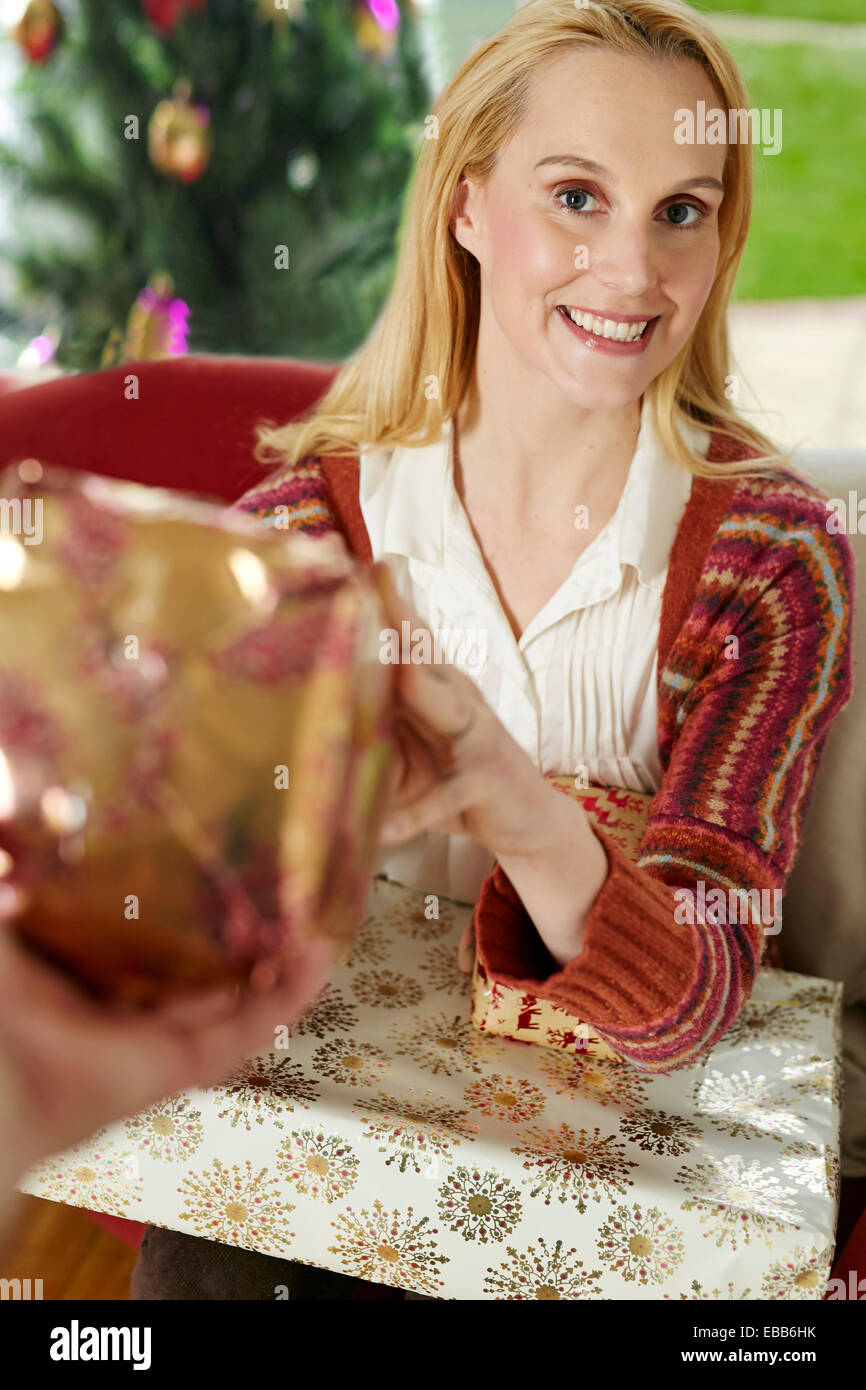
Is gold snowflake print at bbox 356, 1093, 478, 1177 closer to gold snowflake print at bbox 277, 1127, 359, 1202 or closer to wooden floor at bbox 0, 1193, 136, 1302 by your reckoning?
gold snowflake print at bbox 277, 1127, 359, 1202

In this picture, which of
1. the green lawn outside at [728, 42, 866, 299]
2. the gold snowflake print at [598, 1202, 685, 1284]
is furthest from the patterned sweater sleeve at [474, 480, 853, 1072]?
the green lawn outside at [728, 42, 866, 299]

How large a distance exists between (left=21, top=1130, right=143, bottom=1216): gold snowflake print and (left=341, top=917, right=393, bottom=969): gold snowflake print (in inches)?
7.7

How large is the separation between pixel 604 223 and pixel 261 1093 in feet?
1.98

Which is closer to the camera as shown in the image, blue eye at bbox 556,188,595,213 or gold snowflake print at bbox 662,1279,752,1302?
gold snowflake print at bbox 662,1279,752,1302

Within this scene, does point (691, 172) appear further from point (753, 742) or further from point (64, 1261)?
point (64, 1261)

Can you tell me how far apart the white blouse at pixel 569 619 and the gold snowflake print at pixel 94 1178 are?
0.33 meters

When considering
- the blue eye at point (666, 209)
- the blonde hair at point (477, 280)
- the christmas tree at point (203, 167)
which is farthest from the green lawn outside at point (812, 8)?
the blue eye at point (666, 209)

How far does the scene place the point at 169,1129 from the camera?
2.55 ft

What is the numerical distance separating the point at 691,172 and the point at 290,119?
4.01ft

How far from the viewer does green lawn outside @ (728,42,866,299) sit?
4.04m

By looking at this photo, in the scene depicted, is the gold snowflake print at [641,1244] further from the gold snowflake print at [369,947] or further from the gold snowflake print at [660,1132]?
the gold snowflake print at [369,947]

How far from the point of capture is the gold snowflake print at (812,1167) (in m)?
0.72

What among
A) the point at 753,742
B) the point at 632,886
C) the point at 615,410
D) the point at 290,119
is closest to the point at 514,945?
the point at 632,886

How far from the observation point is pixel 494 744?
0.53 metres
